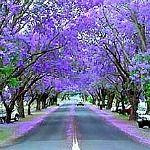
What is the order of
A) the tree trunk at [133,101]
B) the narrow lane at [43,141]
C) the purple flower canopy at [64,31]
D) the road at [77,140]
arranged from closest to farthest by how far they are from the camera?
the road at [77,140]
the narrow lane at [43,141]
the purple flower canopy at [64,31]
the tree trunk at [133,101]

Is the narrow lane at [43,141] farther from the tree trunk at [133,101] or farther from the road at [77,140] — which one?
the tree trunk at [133,101]

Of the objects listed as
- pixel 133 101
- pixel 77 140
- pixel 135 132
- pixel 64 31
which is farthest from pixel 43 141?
pixel 133 101

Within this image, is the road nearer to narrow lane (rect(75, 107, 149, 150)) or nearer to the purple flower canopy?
narrow lane (rect(75, 107, 149, 150))

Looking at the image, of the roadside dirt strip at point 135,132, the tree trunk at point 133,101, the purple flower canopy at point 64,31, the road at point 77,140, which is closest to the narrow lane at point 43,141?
the road at point 77,140

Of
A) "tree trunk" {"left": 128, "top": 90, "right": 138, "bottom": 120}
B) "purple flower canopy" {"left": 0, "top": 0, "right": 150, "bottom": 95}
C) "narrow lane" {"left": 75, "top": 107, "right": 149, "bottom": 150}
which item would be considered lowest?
"narrow lane" {"left": 75, "top": 107, "right": 149, "bottom": 150}

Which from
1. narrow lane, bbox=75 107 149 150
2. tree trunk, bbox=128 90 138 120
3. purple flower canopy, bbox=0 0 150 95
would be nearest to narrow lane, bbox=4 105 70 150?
narrow lane, bbox=75 107 149 150

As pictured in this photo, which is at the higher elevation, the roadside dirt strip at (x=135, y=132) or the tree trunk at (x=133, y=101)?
the tree trunk at (x=133, y=101)

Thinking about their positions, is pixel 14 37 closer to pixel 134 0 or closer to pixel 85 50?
pixel 134 0

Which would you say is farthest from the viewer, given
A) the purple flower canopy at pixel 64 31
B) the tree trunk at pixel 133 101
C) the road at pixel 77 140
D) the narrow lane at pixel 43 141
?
the tree trunk at pixel 133 101

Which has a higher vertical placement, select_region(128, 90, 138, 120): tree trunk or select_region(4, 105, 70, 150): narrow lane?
select_region(128, 90, 138, 120): tree trunk

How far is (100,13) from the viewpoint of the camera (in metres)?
36.3

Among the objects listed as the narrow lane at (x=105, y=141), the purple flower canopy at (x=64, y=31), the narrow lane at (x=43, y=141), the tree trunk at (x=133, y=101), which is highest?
the purple flower canopy at (x=64, y=31)

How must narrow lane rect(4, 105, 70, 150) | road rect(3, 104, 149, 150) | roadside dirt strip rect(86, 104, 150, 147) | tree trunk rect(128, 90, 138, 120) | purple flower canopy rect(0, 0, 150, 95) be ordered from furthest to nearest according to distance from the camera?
tree trunk rect(128, 90, 138, 120), purple flower canopy rect(0, 0, 150, 95), roadside dirt strip rect(86, 104, 150, 147), narrow lane rect(4, 105, 70, 150), road rect(3, 104, 149, 150)

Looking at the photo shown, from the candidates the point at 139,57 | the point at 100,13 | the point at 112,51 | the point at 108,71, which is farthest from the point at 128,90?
the point at 139,57
